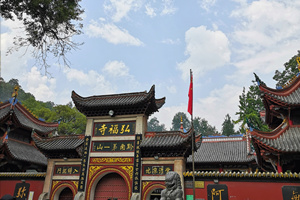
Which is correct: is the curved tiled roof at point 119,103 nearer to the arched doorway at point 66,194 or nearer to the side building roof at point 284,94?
the arched doorway at point 66,194

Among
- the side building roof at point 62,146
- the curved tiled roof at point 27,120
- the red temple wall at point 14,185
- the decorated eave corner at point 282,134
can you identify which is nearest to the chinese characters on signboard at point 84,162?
the side building roof at point 62,146

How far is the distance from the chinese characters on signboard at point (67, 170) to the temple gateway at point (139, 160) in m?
0.06

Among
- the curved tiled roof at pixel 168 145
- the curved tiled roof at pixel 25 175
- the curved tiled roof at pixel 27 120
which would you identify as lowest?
the curved tiled roof at pixel 25 175

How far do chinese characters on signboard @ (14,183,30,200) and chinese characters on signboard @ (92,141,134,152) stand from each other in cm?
498

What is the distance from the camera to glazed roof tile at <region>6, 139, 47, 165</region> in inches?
756

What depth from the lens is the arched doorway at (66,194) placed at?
15.1 m

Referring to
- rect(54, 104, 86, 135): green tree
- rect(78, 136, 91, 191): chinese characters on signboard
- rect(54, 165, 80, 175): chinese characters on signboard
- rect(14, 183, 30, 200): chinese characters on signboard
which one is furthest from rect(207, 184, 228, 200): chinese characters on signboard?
rect(54, 104, 86, 135): green tree

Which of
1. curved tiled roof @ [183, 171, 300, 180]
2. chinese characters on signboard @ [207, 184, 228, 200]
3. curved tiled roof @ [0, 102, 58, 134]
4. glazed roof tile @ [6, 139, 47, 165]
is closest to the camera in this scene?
curved tiled roof @ [183, 171, 300, 180]

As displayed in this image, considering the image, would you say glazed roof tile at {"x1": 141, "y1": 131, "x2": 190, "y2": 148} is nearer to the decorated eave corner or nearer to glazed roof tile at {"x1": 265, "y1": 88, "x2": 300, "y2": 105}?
the decorated eave corner

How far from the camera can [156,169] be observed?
1342 cm

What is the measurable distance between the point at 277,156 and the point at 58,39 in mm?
11207

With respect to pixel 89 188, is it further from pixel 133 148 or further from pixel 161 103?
pixel 161 103

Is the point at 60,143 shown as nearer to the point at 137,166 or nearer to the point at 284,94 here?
the point at 137,166

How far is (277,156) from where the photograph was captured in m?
11.8
